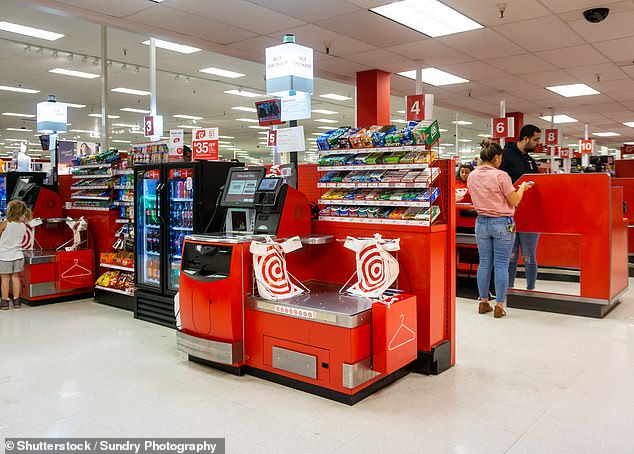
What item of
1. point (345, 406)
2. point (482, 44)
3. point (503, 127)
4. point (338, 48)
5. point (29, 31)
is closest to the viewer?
point (345, 406)

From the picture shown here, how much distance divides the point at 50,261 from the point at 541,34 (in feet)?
22.5

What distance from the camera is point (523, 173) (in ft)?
19.8

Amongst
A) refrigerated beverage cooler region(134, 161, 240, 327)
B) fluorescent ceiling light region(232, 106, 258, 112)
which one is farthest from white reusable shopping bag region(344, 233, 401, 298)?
fluorescent ceiling light region(232, 106, 258, 112)

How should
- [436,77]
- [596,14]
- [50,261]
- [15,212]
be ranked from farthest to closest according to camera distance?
[436,77]
[50,261]
[15,212]
[596,14]

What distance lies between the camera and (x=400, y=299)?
3516 mm

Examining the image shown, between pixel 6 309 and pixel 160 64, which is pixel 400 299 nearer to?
Answer: pixel 6 309

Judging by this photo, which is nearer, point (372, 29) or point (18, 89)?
point (372, 29)

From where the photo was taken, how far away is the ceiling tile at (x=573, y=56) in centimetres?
775

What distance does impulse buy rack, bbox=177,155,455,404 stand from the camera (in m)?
3.32

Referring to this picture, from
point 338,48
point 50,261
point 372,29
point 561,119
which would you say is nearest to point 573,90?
point 561,119

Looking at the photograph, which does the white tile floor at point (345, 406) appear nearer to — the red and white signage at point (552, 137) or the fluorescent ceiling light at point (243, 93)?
the fluorescent ceiling light at point (243, 93)

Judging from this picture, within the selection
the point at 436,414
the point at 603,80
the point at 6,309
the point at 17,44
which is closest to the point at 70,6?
the point at 6,309

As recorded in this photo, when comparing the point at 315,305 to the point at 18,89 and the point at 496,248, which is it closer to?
the point at 496,248

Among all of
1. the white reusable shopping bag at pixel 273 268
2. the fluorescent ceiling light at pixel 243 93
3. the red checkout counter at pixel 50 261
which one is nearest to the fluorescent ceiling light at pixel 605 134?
the fluorescent ceiling light at pixel 243 93
